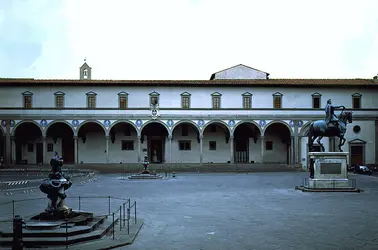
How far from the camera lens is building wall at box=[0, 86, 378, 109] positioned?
38531 millimetres

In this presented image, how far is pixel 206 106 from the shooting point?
39.2 meters

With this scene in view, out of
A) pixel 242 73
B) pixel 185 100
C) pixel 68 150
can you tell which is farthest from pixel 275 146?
pixel 68 150

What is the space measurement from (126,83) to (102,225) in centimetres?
2919

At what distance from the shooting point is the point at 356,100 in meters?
39.9

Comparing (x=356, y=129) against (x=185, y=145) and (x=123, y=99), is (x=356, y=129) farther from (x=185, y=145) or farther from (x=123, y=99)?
(x=123, y=99)

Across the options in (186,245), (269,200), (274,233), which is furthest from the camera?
(269,200)

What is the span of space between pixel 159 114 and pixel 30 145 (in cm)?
1375

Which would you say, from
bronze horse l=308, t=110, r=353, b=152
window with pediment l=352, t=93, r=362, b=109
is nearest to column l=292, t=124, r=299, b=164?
window with pediment l=352, t=93, r=362, b=109

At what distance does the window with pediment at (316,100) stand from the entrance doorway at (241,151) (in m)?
7.79

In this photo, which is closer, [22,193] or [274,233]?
[274,233]

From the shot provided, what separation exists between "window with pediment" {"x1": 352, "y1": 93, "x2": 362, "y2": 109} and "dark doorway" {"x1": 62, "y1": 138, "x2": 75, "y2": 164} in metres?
28.6

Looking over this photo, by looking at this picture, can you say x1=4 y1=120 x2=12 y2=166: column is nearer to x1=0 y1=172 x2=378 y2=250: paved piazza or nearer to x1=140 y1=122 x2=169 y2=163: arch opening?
x1=140 y1=122 x2=169 y2=163: arch opening

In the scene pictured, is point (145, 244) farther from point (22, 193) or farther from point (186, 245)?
point (22, 193)

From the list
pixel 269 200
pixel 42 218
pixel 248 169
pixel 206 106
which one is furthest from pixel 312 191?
pixel 206 106
